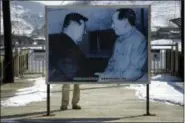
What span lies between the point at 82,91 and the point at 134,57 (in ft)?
17.0

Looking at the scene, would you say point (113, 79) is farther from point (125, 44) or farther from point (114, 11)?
point (114, 11)

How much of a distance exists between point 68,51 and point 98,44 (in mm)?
609

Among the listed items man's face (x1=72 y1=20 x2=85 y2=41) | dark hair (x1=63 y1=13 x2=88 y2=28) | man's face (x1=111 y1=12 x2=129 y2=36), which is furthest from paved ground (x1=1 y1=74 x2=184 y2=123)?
dark hair (x1=63 y1=13 x2=88 y2=28)

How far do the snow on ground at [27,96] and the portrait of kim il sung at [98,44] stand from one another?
96.4 inches

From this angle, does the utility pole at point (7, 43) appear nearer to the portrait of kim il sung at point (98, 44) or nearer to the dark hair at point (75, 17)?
the portrait of kim il sung at point (98, 44)

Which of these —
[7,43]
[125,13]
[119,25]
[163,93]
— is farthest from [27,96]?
[7,43]

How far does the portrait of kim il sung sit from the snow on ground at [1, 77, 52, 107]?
8.03 ft

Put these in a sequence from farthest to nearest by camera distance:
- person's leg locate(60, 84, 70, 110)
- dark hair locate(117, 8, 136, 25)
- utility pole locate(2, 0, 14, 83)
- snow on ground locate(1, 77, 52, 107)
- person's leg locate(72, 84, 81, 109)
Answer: utility pole locate(2, 0, 14, 83)
snow on ground locate(1, 77, 52, 107)
person's leg locate(72, 84, 81, 109)
person's leg locate(60, 84, 70, 110)
dark hair locate(117, 8, 136, 25)

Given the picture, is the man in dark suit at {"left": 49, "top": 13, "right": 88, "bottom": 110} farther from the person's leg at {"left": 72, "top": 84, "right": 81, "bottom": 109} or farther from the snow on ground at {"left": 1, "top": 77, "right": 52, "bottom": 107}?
the snow on ground at {"left": 1, "top": 77, "right": 52, "bottom": 107}

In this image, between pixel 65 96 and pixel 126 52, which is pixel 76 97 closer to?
pixel 65 96

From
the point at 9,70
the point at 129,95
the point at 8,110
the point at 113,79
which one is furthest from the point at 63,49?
the point at 9,70

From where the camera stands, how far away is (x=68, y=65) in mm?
9938

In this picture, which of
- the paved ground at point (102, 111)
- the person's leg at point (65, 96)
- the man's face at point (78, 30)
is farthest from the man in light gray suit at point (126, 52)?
the person's leg at point (65, 96)

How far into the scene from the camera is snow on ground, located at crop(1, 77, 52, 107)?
12094mm
